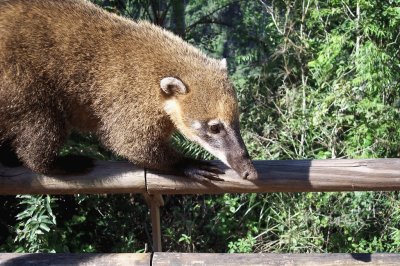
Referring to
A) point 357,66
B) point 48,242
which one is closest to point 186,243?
point 48,242

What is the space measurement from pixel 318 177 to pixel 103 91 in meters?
1.11

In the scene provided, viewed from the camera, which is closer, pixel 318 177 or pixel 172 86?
pixel 318 177

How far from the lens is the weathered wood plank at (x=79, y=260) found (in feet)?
9.04

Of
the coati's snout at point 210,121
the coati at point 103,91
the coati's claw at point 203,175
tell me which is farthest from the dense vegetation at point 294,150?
the coati's claw at point 203,175

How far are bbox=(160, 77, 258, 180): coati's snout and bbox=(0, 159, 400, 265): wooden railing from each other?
133 millimetres

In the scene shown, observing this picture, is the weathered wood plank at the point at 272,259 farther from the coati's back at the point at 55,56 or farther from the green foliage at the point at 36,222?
the green foliage at the point at 36,222

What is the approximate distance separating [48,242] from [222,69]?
2.36 meters

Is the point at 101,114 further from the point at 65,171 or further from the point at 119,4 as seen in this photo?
the point at 119,4

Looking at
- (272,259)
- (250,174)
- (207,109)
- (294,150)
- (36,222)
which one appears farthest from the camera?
(294,150)

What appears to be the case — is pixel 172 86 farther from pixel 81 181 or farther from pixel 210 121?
pixel 81 181

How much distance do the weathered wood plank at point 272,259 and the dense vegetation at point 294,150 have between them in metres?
2.00

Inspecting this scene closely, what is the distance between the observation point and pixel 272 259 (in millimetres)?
2746

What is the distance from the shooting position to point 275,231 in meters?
5.41

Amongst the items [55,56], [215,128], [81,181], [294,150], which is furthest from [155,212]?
[294,150]
